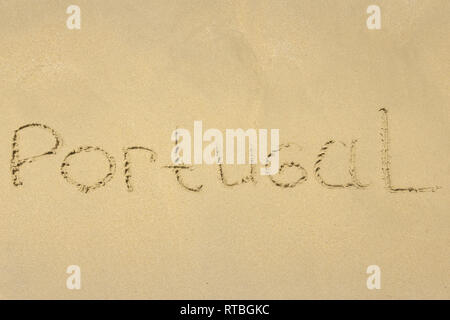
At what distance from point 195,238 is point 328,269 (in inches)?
12.0

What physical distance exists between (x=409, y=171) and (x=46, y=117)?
0.82 m

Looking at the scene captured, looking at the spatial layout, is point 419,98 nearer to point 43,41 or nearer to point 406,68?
point 406,68

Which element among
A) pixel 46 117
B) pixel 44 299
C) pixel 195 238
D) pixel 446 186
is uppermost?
pixel 46 117

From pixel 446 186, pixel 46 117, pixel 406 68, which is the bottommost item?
pixel 446 186

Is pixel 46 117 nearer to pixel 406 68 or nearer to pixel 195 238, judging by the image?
pixel 195 238

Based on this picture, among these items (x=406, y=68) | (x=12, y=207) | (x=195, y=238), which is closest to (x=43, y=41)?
(x=12, y=207)

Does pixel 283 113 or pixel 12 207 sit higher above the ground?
pixel 283 113

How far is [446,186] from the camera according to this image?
3.08ft

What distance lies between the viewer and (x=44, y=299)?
0.94 metres

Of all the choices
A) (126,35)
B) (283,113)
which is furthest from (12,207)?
(283,113)

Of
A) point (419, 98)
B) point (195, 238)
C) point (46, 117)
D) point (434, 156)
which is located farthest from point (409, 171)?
point (46, 117)

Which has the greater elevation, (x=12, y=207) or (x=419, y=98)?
(x=419, y=98)

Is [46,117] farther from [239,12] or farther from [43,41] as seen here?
[239,12]

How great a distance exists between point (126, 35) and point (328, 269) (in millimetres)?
702
